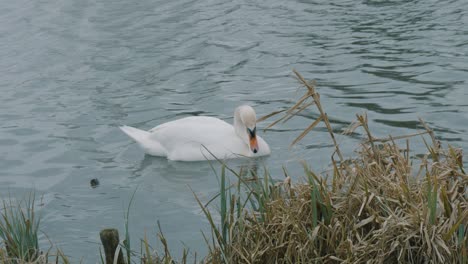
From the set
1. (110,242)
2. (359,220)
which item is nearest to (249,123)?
(359,220)

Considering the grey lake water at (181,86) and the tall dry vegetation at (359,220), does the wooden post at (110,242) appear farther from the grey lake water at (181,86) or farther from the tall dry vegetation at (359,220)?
the grey lake water at (181,86)

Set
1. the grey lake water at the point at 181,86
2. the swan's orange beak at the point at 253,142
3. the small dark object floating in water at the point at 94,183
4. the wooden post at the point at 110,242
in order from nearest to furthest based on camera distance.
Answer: the wooden post at the point at 110,242 < the grey lake water at the point at 181,86 < the small dark object floating in water at the point at 94,183 < the swan's orange beak at the point at 253,142

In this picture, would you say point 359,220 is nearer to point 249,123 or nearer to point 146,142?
point 249,123

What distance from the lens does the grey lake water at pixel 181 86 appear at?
7617 mm

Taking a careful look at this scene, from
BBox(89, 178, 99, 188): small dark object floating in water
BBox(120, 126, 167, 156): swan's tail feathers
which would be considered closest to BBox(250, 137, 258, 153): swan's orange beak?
BBox(120, 126, 167, 156): swan's tail feathers

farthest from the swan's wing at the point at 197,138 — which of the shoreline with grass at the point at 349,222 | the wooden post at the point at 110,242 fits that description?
the wooden post at the point at 110,242

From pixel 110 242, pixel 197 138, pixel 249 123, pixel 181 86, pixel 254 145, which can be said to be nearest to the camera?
pixel 110 242

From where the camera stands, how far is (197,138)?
862cm

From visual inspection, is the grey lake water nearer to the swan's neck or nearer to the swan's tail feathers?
the swan's tail feathers

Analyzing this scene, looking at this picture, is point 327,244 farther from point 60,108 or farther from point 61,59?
point 61,59

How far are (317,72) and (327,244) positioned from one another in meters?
6.19

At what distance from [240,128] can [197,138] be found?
1.35 ft

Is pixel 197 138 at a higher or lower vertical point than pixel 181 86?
lower

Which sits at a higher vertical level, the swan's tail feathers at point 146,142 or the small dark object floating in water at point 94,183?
the swan's tail feathers at point 146,142
